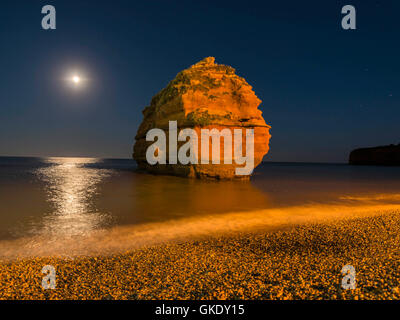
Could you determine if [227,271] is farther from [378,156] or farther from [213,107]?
[378,156]

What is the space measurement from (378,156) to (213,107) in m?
96.6

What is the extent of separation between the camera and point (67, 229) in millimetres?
5723

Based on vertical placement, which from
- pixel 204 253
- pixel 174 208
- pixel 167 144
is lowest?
pixel 174 208

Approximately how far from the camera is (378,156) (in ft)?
271

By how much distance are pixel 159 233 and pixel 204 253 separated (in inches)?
77.9

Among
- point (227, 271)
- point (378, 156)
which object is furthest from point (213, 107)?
point (378, 156)

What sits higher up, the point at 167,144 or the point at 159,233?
the point at 167,144

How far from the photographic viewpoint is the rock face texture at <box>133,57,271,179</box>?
17688 mm

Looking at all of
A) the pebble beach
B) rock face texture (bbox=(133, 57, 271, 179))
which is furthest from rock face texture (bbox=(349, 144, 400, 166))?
the pebble beach

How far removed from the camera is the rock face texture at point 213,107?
17688 mm

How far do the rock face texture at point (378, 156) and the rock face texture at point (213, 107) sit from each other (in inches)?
3535
